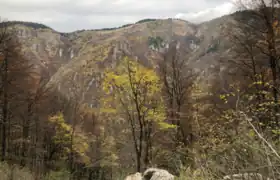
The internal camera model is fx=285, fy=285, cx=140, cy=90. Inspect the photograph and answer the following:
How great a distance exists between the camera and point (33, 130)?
89.7 ft

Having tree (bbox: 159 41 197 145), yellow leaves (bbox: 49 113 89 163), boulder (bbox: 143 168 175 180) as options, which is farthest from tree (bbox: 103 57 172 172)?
yellow leaves (bbox: 49 113 89 163)

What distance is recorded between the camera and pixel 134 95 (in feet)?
46.2

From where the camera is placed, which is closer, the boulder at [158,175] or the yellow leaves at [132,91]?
the boulder at [158,175]

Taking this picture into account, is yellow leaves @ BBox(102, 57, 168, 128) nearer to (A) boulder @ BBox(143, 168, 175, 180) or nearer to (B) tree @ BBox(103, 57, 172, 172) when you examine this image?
(B) tree @ BBox(103, 57, 172, 172)

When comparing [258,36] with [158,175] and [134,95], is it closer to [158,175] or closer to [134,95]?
[134,95]

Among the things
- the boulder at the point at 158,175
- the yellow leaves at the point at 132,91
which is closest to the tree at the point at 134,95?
the yellow leaves at the point at 132,91

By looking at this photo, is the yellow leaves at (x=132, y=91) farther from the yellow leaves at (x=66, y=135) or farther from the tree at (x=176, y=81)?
the yellow leaves at (x=66, y=135)

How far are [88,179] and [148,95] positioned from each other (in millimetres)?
20526

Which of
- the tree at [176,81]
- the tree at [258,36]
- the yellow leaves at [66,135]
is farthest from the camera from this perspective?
the yellow leaves at [66,135]

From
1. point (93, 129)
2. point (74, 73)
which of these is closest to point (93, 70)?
point (74, 73)

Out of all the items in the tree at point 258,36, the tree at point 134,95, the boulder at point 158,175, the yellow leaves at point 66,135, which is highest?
the tree at point 258,36

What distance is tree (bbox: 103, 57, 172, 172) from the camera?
46.0ft

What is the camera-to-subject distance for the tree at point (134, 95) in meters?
14.0

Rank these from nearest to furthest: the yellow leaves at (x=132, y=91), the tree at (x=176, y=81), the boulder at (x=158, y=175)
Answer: the boulder at (x=158, y=175) < the yellow leaves at (x=132, y=91) < the tree at (x=176, y=81)
